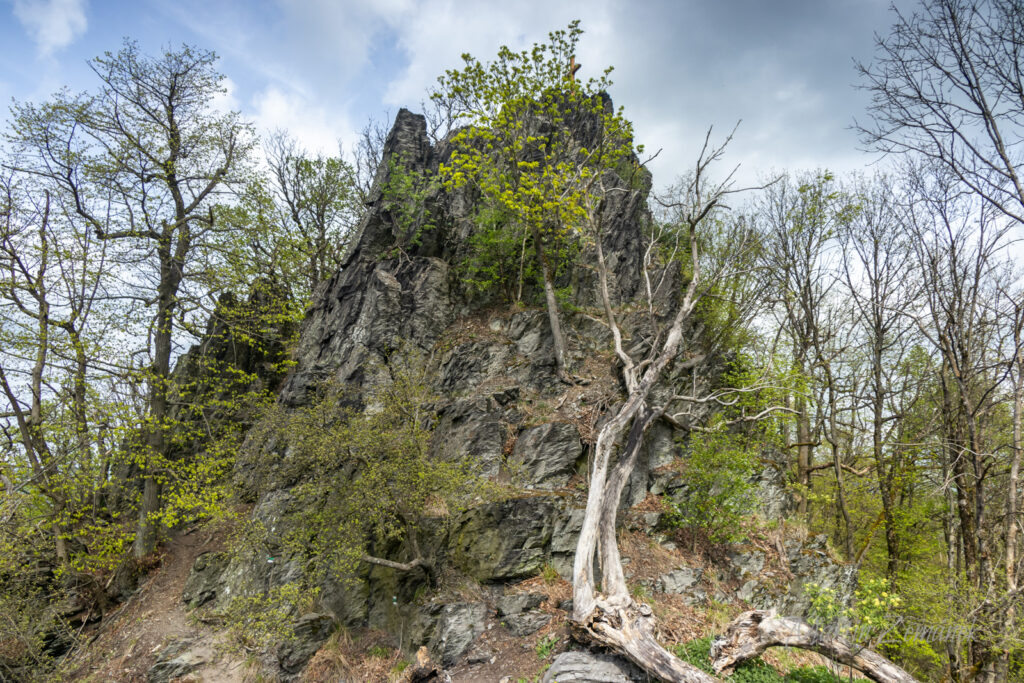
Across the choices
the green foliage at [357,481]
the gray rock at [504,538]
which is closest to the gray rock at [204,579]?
the green foliage at [357,481]

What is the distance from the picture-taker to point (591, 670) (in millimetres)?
6469

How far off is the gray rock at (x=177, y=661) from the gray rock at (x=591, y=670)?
25.1 ft

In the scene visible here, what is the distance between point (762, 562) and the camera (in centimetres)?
1009

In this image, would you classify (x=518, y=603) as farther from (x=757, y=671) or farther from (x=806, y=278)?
(x=806, y=278)

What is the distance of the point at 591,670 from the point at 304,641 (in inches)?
239

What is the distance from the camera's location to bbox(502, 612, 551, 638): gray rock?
8.04 meters

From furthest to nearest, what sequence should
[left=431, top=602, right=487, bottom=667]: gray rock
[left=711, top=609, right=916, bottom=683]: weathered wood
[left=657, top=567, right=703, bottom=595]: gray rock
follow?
1. [left=657, top=567, right=703, bottom=595]: gray rock
2. [left=431, top=602, right=487, bottom=667]: gray rock
3. [left=711, top=609, right=916, bottom=683]: weathered wood

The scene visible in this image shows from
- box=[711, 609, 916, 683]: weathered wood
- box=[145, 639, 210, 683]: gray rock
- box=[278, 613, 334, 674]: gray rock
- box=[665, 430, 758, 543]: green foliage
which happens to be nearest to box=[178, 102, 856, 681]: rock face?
box=[278, 613, 334, 674]: gray rock

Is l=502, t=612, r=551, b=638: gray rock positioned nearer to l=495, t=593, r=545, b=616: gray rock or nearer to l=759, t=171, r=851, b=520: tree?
l=495, t=593, r=545, b=616: gray rock

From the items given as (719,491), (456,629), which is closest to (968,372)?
(719,491)

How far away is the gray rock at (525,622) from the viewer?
8039 millimetres

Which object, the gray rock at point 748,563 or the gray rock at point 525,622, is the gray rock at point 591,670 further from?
the gray rock at point 748,563

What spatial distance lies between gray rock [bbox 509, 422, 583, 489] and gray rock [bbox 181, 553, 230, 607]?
7.62 metres

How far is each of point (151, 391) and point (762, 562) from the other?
16456 millimetres
